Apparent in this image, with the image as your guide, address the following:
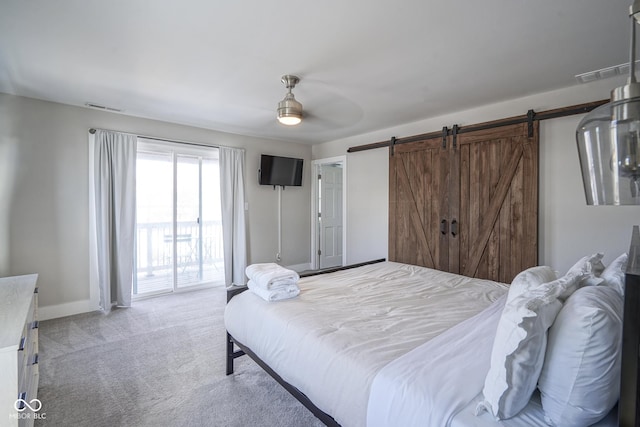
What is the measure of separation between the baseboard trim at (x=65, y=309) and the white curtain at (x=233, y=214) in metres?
1.77

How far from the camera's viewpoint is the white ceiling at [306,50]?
1806mm

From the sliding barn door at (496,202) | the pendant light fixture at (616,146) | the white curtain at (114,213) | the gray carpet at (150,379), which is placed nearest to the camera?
the pendant light fixture at (616,146)

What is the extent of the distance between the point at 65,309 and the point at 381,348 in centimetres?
404

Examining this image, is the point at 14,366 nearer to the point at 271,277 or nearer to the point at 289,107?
the point at 271,277

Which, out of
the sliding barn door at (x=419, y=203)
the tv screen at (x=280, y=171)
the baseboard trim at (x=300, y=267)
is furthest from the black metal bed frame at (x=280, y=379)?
the baseboard trim at (x=300, y=267)

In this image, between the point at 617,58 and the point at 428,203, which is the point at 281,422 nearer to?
the point at 428,203

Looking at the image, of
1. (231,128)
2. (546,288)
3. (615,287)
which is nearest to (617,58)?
(615,287)

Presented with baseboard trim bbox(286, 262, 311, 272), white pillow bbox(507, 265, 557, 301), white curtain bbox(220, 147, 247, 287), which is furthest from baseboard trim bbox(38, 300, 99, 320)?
white pillow bbox(507, 265, 557, 301)

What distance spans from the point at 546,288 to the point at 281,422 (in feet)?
5.60

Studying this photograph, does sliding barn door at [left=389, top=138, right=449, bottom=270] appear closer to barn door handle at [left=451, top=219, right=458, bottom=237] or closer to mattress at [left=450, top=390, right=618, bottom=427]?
barn door handle at [left=451, top=219, right=458, bottom=237]

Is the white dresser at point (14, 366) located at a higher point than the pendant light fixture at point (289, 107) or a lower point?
A: lower

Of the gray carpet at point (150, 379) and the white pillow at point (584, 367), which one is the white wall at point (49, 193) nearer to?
the gray carpet at point (150, 379)

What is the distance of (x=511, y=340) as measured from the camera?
1031 mm

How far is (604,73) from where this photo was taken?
2.53 meters
